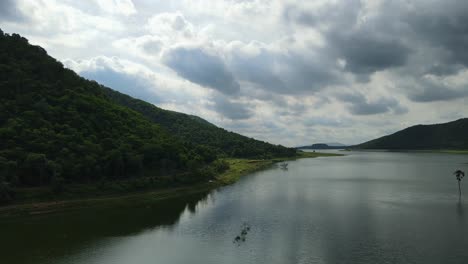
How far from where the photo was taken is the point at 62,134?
75562 millimetres

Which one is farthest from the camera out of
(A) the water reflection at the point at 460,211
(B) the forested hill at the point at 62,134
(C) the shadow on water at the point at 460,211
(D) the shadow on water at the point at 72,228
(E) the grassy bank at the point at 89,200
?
(B) the forested hill at the point at 62,134

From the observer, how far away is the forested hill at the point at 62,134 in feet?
213

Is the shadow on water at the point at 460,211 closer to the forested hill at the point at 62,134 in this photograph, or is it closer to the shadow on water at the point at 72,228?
the shadow on water at the point at 72,228

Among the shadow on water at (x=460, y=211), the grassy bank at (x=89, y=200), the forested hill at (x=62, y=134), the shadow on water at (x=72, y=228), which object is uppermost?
the forested hill at (x=62, y=134)

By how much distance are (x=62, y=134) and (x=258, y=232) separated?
53.9m

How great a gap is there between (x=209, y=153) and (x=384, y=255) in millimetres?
94569

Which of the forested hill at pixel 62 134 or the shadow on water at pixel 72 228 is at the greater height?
the forested hill at pixel 62 134

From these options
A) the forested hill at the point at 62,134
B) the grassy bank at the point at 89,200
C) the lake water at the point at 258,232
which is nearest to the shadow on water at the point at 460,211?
the lake water at the point at 258,232

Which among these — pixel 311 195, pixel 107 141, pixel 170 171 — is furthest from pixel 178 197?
pixel 311 195

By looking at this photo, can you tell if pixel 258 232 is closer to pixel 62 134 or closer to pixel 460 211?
pixel 460 211

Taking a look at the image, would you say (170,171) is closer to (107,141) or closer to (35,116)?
(107,141)

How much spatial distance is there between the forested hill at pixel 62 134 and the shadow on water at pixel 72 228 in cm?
1066

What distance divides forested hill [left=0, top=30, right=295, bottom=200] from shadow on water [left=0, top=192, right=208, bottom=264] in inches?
420

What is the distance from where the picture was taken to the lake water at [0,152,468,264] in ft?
119
